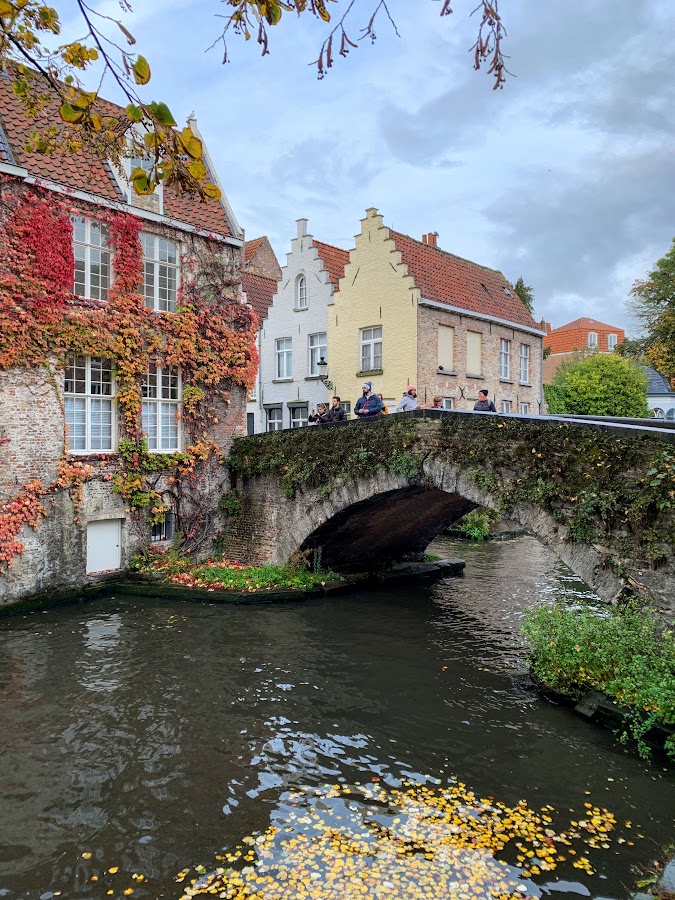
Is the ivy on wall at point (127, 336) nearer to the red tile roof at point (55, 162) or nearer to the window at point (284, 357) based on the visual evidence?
the red tile roof at point (55, 162)

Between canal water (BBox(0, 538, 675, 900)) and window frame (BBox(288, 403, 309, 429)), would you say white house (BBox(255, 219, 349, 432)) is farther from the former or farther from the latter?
canal water (BBox(0, 538, 675, 900))

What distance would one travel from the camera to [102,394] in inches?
547

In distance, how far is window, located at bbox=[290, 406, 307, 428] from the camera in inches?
938

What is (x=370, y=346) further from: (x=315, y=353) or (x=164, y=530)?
(x=164, y=530)

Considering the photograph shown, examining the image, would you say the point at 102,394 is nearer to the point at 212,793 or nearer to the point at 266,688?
the point at 266,688

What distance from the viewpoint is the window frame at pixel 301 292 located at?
23797mm

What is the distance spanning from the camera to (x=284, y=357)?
24.5 metres

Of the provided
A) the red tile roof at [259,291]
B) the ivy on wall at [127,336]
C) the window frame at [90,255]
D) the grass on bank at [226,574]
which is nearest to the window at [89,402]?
the ivy on wall at [127,336]

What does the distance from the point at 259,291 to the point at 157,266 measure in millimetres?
12549

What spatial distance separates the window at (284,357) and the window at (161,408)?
9336 mm

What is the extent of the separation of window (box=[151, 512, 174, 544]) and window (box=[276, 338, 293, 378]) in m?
10.2

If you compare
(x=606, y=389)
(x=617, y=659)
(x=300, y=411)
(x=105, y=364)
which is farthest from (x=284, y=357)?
(x=617, y=659)

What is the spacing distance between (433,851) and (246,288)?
2326 centimetres

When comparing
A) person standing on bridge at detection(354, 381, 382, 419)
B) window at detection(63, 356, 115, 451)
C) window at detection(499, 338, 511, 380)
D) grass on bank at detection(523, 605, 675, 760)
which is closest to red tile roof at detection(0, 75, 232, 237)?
window at detection(63, 356, 115, 451)
